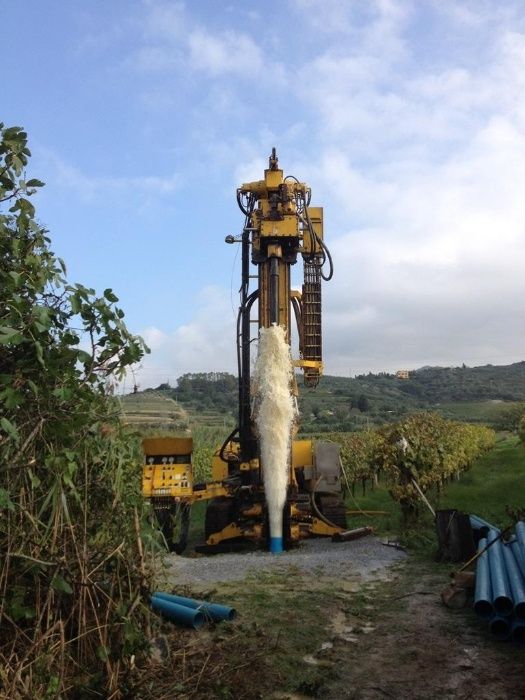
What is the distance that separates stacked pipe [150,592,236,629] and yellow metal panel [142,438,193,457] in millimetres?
5716

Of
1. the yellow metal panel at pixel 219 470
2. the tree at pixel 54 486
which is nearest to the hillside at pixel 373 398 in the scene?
the yellow metal panel at pixel 219 470

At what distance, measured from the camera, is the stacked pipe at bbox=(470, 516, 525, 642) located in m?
5.58

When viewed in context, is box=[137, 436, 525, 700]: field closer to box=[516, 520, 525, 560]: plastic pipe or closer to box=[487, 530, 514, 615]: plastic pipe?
box=[487, 530, 514, 615]: plastic pipe

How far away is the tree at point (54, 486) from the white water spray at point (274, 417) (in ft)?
20.5

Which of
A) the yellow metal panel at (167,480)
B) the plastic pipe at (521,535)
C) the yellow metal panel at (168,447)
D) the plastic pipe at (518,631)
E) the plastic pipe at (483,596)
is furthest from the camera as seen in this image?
the yellow metal panel at (168,447)

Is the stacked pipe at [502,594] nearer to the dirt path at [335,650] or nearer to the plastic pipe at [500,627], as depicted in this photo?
the plastic pipe at [500,627]

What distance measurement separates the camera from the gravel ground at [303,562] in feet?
28.4

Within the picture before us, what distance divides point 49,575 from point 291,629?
9.89 ft

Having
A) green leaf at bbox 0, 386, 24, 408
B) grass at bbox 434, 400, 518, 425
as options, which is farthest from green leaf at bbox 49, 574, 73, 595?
grass at bbox 434, 400, 518, 425

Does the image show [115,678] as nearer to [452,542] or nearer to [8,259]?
[8,259]

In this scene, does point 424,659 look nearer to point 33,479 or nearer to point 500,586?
point 500,586

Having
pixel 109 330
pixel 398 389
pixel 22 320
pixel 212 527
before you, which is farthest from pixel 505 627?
pixel 398 389

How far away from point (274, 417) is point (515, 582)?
5078 mm

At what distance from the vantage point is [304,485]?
12.3 m
